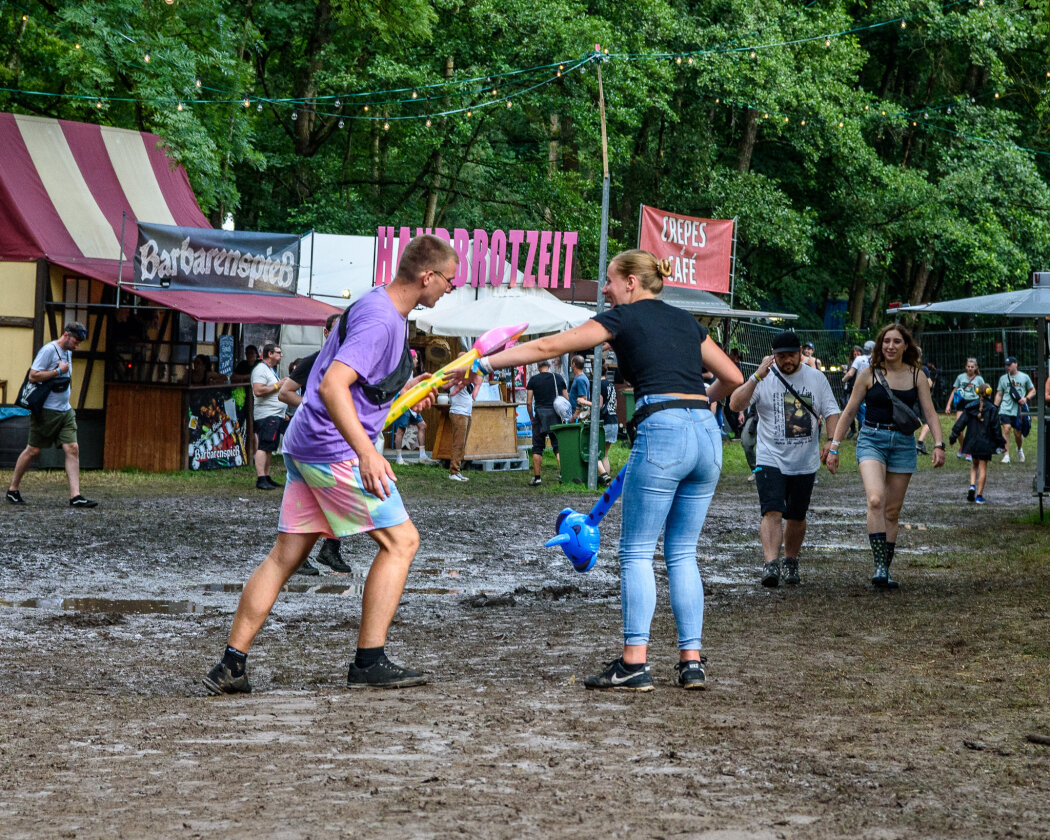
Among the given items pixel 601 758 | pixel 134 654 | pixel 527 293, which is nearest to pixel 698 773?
pixel 601 758

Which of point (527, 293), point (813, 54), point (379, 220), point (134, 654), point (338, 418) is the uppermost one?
point (813, 54)

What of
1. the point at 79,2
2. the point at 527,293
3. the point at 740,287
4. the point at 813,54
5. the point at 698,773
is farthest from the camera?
the point at 740,287

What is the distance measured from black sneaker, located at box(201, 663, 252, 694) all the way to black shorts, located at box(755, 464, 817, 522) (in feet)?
15.4

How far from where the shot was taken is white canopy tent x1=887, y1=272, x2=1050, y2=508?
1242 centimetres

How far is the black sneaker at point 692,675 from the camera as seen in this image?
580 cm

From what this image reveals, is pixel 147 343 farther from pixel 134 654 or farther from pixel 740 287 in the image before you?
pixel 740 287

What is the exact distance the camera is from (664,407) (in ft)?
19.0

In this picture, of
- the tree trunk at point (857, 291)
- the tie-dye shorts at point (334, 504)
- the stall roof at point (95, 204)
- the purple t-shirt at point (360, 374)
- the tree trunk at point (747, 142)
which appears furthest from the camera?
the tree trunk at point (857, 291)

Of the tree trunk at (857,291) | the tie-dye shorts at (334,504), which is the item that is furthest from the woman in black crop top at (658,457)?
the tree trunk at (857,291)

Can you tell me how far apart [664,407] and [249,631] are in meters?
1.93

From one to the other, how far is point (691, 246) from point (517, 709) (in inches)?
635

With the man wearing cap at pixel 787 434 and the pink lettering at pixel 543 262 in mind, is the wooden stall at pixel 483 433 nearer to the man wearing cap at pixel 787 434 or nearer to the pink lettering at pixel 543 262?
the pink lettering at pixel 543 262

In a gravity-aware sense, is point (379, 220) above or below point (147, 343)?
above

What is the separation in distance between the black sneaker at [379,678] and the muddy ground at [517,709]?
0.09 metres
